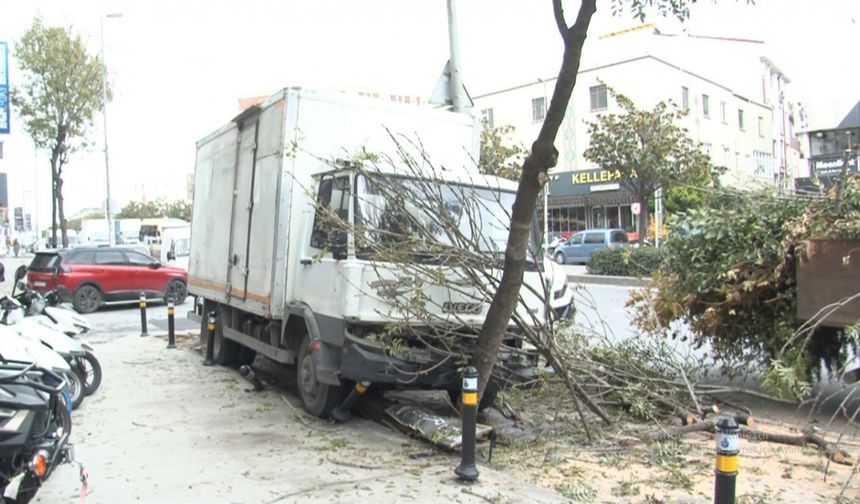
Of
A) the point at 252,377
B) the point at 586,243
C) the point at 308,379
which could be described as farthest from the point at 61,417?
the point at 586,243

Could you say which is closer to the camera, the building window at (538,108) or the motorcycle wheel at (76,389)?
the motorcycle wheel at (76,389)

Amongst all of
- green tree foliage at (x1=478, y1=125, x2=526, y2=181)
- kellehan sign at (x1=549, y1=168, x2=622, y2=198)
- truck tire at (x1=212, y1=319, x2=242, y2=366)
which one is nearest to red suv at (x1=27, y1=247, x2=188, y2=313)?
truck tire at (x1=212, y1=319, x2=242, y2=366)

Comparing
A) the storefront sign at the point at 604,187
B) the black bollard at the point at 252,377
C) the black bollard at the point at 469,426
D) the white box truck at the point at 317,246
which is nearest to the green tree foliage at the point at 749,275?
the white box truck at the point at 317,246

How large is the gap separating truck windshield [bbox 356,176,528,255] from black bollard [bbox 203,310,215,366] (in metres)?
4.70

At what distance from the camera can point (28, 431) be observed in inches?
154

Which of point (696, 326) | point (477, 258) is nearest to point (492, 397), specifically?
point (477, 258)

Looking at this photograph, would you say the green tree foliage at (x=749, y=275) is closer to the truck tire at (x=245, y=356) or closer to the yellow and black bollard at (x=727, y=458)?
the yellow and black bollard at (x=727, y=458)

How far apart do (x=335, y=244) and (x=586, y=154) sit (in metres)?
21.5

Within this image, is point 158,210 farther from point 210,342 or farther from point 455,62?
point 455,62

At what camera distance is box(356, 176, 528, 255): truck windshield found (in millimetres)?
5982

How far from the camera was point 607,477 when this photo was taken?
505 centimetres

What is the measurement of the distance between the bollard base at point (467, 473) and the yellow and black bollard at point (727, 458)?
1822 mm

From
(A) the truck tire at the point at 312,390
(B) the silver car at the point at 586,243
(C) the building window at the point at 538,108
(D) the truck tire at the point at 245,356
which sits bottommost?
(D) the truck tire at the point at 245,356

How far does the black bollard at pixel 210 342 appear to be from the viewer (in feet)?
32.6
